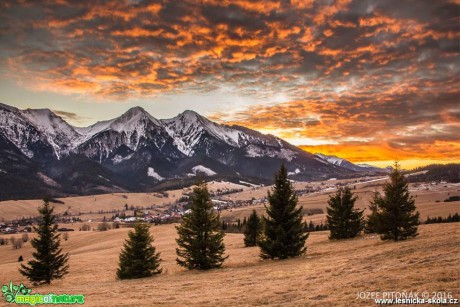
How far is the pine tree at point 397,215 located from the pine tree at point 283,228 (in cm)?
916

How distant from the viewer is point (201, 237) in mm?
40438

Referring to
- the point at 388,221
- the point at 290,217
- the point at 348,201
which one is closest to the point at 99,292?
the point at 290,217

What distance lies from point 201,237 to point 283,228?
9.55 metres

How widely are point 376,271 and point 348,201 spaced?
36.4 m

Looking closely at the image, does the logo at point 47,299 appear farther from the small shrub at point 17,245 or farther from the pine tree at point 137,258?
the small shrub at point 17,245

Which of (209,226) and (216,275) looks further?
(209,226)

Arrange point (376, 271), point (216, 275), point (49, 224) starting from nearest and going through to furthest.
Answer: point (376, 271) < point (216, 275) < point (49, 224)

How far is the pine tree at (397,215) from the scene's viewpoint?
131ft

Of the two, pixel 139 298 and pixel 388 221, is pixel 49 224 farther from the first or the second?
pixel 388 221

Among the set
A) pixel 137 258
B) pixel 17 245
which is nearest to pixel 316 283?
pixel 137 258

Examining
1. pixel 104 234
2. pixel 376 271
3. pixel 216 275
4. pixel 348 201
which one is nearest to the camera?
pixel 376 271

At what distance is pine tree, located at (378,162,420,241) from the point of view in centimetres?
3984

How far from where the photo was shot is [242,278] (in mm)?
30094

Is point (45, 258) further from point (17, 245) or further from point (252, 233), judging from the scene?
point (17, 245)
